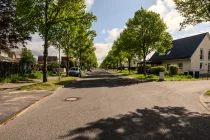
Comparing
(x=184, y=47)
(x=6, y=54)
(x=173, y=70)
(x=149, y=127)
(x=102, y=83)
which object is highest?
(x=184, y=47)

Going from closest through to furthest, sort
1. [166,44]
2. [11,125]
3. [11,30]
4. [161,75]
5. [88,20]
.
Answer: [11,125]
[88,20]
[11,30]
[161,75]
[166,44]

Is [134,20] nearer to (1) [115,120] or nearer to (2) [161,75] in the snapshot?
(2) [161,75]

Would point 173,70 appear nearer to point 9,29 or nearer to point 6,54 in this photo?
point 9,29

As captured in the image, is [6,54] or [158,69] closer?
[158,69]

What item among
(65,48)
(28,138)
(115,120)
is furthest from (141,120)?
(65,48)

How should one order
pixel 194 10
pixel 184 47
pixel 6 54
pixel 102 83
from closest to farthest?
pixel 194 10, pixel 102 83, pixel 6 54, pixel 184 47

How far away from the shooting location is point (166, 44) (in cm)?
3203

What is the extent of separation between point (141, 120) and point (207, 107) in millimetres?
4000

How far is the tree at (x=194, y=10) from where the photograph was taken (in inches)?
568

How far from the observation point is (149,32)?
106 ft

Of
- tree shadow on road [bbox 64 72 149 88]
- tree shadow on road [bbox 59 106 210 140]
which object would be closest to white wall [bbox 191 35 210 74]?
tree shadow on road [bbox 64 72 149 88]

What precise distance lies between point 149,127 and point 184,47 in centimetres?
4142

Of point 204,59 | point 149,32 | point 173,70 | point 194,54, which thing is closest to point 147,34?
point 149,32

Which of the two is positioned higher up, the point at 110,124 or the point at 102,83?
the point at 102,83
